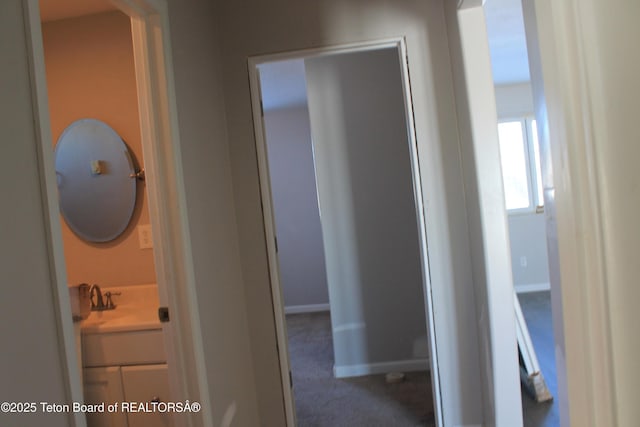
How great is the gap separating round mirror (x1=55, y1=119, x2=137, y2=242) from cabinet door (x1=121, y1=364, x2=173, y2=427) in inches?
30.7

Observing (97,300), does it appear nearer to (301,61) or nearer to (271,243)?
(271,243)

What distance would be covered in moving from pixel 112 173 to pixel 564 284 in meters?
2.23

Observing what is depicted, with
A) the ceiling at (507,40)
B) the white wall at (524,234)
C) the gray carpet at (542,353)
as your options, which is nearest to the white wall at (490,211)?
the gray carpet at (542,353)

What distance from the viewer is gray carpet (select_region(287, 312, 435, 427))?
2484 mm

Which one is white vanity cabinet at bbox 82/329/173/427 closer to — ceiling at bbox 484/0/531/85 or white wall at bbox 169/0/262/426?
white wall at bbox 169/0/262/426

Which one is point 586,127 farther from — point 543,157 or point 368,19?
point 368,19

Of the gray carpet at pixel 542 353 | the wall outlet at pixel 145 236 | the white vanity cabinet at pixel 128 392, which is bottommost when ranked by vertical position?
the gray carpet at pixel 542 353

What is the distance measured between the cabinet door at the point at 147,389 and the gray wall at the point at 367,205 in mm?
1539

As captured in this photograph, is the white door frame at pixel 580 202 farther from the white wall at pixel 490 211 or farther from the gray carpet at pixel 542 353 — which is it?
the gray carpet at pixel 542 353

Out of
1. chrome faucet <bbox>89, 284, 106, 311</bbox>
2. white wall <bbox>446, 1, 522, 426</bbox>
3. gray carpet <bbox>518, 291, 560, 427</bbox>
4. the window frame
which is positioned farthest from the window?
chrome faucet <bbox>89, 284, 106, 311</bbox>

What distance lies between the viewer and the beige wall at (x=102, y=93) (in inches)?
86.5

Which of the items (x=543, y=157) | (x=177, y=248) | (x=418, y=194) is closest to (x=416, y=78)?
(x=418, y=194)

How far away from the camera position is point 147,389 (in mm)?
1812

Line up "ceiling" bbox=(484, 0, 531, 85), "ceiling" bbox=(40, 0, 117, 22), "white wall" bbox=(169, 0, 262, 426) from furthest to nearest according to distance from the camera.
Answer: "ceiling" bbox=(484, 0, 531, 85) → "ceiling" bbox=(40, 0, 117, 22) → "white wall" bbox=(169, 0, 262, 426)
